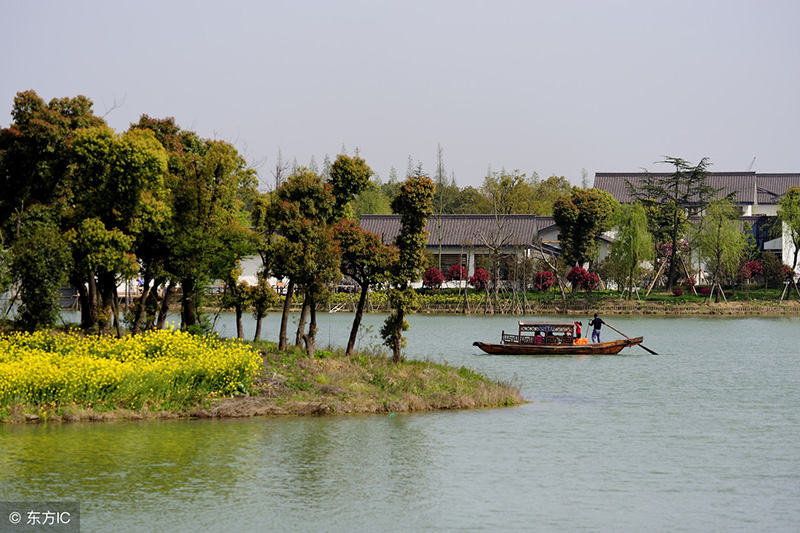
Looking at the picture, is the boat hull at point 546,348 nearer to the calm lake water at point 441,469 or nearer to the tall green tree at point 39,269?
the calm lake water at point 441,469

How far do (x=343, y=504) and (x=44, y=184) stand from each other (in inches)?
744

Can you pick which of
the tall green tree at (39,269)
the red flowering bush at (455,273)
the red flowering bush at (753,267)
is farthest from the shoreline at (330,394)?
the red flowering bush at (753,267)

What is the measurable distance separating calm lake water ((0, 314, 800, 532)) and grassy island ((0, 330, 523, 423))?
641 mm

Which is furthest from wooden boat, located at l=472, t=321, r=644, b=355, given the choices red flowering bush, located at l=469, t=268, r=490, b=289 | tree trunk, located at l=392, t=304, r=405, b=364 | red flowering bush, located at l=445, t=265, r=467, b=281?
red flowering bush, located at l=445, t=265, r=467, b=281

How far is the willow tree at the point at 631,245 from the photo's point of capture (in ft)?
242

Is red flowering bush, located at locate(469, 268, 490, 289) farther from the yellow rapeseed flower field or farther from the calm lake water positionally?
the yellow rapeseed flower field

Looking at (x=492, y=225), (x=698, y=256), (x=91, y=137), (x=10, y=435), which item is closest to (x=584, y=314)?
(x=698, y=256)

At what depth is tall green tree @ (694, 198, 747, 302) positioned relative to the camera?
75812mm

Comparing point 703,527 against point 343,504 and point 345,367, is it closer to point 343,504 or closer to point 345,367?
point 343,504

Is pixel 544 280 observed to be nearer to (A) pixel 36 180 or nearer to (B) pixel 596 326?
(B) pixel 596 326

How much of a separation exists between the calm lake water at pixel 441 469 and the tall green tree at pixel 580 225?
157ft

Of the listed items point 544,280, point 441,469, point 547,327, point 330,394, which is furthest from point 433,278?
point 441,469

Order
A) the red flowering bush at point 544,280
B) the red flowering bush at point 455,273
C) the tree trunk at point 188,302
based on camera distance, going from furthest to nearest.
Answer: the red flowering bush at point 455,273
the red flowering bush at point 544,280
the tree trunk at point 188,302

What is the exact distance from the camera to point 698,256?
262ft
